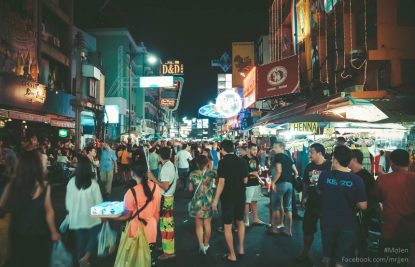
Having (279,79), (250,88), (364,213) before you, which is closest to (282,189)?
(364,213)

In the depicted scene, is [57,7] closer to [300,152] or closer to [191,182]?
[300,152]

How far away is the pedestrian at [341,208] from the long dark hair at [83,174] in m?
3.47

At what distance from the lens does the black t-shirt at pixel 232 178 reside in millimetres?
6707

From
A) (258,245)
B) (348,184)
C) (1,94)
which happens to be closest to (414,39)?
(258,245)

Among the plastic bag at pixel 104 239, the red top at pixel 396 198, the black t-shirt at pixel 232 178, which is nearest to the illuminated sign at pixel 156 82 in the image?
the black t-shirt at pixel 232 178

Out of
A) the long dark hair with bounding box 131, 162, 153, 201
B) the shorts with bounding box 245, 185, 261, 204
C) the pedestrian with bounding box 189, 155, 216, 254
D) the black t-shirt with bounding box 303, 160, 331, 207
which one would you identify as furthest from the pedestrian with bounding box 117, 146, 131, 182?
the long dark hair with bounding box 131, 162, 153, 201

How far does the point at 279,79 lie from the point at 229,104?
12.1 ft

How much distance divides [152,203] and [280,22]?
2289 cm

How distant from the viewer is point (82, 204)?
5727 millimetres

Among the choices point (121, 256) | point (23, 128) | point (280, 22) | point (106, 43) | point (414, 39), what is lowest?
point (121, 256)

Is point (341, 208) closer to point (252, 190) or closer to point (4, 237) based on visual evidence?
point (252, 190)

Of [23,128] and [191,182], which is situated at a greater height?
[23,128]

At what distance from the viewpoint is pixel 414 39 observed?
Answer: 1370 centimetres

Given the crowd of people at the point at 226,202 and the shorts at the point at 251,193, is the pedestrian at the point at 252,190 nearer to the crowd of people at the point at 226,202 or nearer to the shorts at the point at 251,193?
the shorts at the point at 251,193
